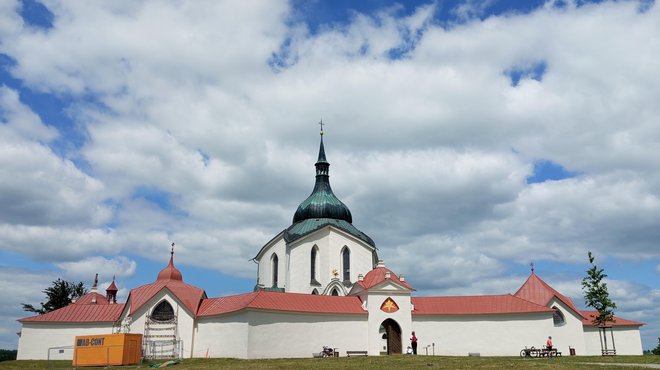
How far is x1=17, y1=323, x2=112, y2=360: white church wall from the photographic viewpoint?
150 ft

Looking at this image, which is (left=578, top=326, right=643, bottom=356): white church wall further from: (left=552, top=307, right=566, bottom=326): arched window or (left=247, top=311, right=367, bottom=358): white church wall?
(left=247, top=311, right=367, bottom=358): white church wall

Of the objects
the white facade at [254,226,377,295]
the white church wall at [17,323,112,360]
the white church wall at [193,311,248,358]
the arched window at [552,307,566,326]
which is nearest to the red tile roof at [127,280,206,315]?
the white church wall at [193,311,248,358]

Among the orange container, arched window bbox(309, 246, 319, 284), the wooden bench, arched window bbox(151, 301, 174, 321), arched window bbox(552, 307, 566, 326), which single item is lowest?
the wooden bench

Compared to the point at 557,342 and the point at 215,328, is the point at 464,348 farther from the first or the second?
the point at 215,328

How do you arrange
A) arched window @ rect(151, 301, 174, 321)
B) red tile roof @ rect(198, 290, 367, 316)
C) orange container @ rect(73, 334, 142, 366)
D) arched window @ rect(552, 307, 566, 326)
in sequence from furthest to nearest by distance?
arched window @ rect(552, 307, 566, 326) → arched window @ rect(151, 301, 174, 321) → red tile roof @ rect(198, 290, 367, 316) → orange container @ rect(73, 334, 142, 366)

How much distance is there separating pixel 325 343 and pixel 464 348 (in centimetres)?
1097

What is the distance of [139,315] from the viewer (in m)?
44.4

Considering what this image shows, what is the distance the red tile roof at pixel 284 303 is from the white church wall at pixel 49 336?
392 inches

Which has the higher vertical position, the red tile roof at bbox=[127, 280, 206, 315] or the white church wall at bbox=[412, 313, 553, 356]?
the red tile roof at bbox=[127, 280, 206, 315]

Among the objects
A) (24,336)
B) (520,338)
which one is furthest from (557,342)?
(24,336)

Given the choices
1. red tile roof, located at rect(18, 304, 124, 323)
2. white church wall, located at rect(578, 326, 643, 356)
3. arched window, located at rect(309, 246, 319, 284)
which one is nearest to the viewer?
red tile roof, located at rect(18, 304, 124, 323)

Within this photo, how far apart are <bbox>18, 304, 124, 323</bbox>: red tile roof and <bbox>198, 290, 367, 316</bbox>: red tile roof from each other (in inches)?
330

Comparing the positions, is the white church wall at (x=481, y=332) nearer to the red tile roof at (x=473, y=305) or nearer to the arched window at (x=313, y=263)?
the red tile roof at (x=473, y=305)

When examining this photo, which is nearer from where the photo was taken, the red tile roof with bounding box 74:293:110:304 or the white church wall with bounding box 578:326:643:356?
the white church wall with bounding box 578:326:643:356
